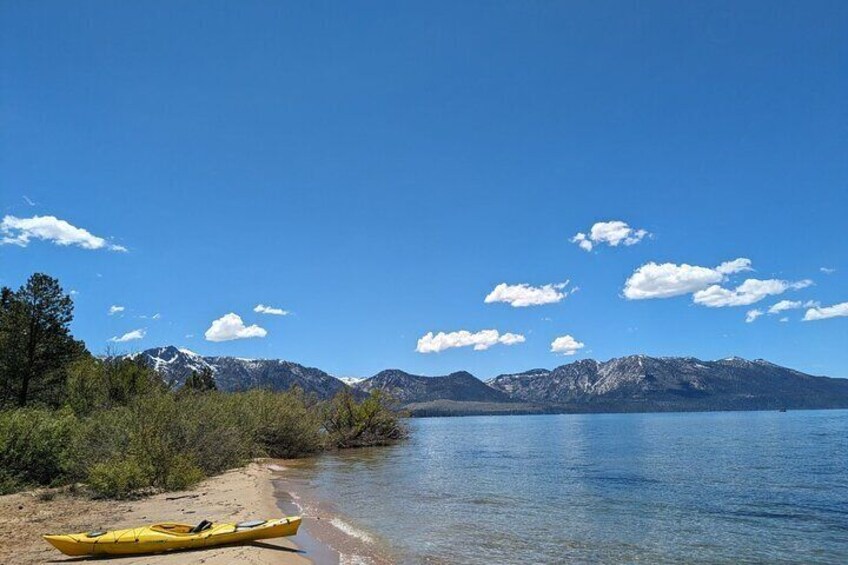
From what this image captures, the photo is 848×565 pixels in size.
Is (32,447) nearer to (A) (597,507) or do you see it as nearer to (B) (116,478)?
(B) (116,478)

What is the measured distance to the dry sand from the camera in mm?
15773

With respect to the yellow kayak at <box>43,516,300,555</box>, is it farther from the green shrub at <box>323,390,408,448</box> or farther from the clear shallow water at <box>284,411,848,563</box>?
the green shrub at <box>323,390,408,448</box>

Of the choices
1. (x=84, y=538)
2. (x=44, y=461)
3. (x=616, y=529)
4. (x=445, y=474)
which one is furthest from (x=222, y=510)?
(x=445, y=474)

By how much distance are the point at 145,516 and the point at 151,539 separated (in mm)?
6796

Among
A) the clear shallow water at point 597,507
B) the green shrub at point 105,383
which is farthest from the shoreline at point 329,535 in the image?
the green shrub at point 105,383

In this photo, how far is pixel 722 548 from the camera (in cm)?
2027

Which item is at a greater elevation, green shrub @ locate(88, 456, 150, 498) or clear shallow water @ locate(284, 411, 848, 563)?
green shrub @ locate(88, 456, 150, 498)

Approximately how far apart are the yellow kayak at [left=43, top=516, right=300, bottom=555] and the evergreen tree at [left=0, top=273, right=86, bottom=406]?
37.3 meters

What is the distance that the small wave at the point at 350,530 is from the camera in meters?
20.7

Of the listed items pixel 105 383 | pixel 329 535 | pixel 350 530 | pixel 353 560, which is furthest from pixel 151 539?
pixel 105 383

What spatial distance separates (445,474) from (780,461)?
34.7 meters

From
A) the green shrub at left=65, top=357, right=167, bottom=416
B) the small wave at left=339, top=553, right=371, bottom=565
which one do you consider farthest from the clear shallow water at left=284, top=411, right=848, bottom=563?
the green shrub at left=65, top=357, right=167, bottom=416

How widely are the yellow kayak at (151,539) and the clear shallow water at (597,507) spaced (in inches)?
224

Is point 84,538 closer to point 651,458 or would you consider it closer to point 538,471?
point 538,471
